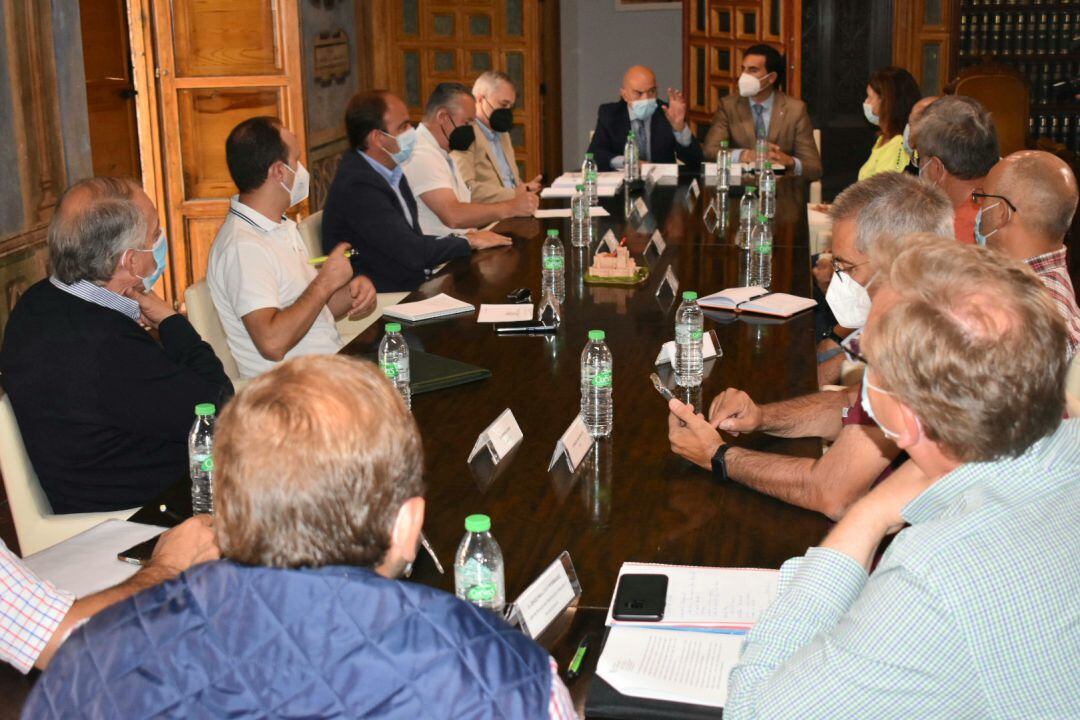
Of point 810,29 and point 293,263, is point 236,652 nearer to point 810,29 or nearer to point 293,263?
point 293,263

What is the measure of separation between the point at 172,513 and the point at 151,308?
828 millimetres

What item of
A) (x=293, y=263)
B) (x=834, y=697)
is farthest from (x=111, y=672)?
(x=293, y=263)

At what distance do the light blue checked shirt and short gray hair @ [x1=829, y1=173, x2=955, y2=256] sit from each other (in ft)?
4.53

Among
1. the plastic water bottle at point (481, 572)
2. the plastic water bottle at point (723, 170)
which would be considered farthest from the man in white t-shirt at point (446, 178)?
the plastic water bottle at point (481, 572)

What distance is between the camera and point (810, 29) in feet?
36.1

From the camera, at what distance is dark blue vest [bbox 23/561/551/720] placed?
1.09 meters

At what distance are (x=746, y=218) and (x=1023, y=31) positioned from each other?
568 centimetres

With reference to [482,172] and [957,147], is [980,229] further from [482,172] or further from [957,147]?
[482,172]

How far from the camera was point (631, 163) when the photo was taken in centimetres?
613

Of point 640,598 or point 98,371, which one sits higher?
point 98,371

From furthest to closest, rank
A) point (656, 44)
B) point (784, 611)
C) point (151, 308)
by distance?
point (656, 44), point (151, 308), point (784, 611)

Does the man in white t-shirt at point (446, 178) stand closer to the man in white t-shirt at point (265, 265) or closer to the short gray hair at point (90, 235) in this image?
the man in white t-shirt at point (265, 265)

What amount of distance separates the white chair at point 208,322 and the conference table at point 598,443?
21.3 inches

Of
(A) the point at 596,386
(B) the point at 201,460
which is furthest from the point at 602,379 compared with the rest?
(B) the point at 201,460
